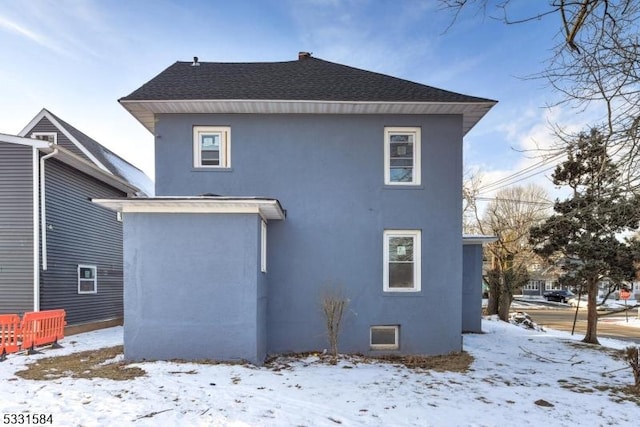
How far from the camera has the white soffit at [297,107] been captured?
27.0 feet

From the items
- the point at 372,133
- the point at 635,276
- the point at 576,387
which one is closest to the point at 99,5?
the point at 372,133

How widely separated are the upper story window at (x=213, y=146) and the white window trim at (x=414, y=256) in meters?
4.01

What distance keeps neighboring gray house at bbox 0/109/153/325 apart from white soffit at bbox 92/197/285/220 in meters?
4.25

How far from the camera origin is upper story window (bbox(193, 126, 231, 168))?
871cm

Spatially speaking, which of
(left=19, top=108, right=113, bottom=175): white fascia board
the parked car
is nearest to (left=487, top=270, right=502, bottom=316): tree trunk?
(left=19, top=108, right=113, bottom=175): white fascia board

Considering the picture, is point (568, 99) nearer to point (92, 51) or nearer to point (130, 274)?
Answer: point (130, 274)

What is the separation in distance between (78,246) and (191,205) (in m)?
6.61

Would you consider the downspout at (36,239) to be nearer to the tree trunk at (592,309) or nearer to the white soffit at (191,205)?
the white soffit at (191,205)

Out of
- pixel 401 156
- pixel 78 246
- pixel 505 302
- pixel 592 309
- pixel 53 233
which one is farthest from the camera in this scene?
pixel 505 302

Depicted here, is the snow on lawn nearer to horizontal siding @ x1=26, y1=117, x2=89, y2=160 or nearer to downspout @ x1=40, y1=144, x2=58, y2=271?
downspout @ x1=40, y1=144, x2=58, y2=271

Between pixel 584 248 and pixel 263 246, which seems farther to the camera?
pixel 584 248

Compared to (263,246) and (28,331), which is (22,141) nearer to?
(28,331)

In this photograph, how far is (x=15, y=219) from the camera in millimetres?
9672

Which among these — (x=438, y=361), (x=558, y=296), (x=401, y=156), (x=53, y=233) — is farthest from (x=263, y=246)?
(x=558, y=296)
